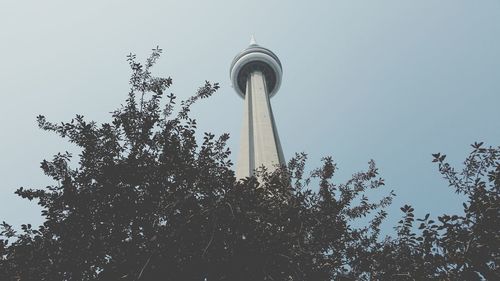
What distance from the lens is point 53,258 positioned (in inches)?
335

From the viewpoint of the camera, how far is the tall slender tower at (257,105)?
62.1 meters

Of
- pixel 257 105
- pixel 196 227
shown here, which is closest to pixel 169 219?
pixel 196 227

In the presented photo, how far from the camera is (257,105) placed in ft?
230

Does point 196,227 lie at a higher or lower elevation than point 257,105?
lower

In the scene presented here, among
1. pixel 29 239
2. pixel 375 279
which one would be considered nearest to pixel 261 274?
pixel 375 279

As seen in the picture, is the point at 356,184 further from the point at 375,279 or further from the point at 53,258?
the point at 53,258

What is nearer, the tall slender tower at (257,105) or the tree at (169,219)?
the tree at (169,219)

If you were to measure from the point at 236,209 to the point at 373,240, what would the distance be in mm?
4646

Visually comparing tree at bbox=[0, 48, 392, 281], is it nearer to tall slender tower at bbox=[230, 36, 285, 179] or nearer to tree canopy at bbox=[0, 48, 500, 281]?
tree canopy at bbox=[0, 48, 500, 281]

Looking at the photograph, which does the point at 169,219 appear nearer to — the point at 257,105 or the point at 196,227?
the point at 196,227

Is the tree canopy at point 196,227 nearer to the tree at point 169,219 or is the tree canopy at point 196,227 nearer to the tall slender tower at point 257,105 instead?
the tree at point 169,219

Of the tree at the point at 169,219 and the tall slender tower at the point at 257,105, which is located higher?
the tall slender tower at the point at 257,105

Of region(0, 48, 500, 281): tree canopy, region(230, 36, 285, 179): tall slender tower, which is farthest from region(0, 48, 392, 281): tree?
region(230, 36, 285, 179): tall slender tower

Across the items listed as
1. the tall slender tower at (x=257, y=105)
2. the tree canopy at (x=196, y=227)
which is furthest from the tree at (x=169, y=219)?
the tall slender tower at (x=257, y=105)
